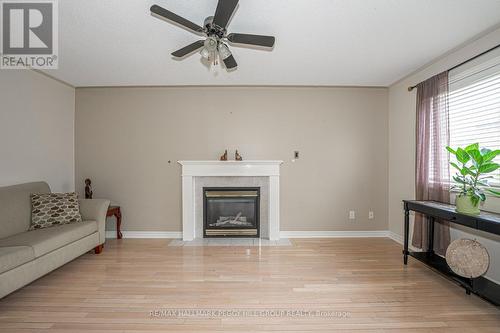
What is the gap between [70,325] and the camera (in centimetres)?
186

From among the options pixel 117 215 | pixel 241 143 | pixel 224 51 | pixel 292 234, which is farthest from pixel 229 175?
pixel 224 51

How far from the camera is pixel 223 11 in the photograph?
68.6 inches

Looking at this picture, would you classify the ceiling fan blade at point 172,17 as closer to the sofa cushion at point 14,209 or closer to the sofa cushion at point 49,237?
the sofa cushion at point 49,237

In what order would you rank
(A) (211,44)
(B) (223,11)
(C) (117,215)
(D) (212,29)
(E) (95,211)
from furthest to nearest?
(C) (117,215), (E) (95,211), (A) (211,44), (D) (212,29), (B) (223,11)

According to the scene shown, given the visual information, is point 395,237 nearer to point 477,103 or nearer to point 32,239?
point 477,103

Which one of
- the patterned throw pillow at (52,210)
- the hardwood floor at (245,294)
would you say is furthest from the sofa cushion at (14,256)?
the patterned throw pillow at (52,210)

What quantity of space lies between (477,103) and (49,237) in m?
4.66

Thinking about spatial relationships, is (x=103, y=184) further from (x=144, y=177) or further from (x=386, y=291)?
(x=386, y=291)

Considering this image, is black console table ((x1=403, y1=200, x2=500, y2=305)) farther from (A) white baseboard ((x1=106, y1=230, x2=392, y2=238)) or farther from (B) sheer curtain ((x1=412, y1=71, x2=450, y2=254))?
(A) white baseboard ((x1=106, y1=230, x2=392, y2=238))

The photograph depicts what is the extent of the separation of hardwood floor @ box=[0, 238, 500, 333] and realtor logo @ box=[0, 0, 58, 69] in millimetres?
2522

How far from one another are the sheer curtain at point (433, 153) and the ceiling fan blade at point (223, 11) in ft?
8.69

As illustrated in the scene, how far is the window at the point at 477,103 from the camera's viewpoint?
235cm

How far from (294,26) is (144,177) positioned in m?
3.17

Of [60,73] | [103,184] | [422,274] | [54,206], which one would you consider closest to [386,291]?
[422,274]
